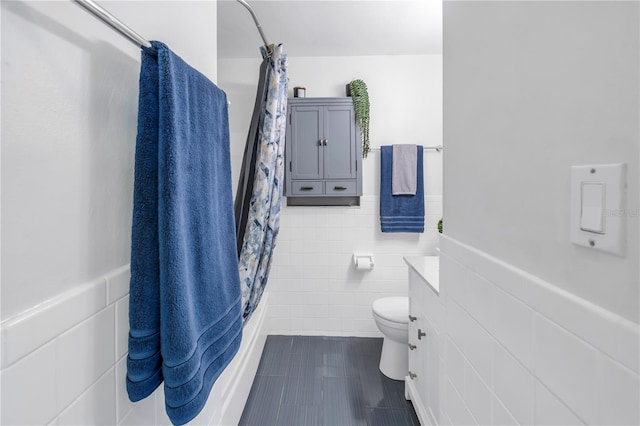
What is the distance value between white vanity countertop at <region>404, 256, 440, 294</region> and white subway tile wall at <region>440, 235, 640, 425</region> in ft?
1.50

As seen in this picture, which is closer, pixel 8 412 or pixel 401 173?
pixel 8 412

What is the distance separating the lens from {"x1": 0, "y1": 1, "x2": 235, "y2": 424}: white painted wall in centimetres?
45

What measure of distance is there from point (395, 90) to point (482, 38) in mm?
2078

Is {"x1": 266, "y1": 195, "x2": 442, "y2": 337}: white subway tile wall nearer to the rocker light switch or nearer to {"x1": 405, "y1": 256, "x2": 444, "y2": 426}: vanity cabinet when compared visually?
{"x1": 405, "y1": 256, "x2": 444, "y2": 426}: vanity cabinet

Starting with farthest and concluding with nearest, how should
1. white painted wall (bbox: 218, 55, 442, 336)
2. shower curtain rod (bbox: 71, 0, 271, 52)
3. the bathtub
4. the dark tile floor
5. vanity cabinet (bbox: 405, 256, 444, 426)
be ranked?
1. white painted wall (bbox: 218, 55, 442, 336)
2. the dark tile floor
3. vanity cabinet (bbox: 405, 256, 444, 426)
4. the bathtub
5. shower curtain rod (bbox: 71, 0, 271, 52)

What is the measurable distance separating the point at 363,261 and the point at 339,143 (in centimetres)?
97

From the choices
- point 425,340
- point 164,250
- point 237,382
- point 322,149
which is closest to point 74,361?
point 164,250

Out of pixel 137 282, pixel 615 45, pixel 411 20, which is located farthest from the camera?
pixel 411 20

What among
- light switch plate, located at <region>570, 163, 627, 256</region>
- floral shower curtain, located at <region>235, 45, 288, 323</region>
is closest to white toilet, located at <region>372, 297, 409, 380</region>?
floral shower curtain, located at <region>235, 45, 288, 323</region>

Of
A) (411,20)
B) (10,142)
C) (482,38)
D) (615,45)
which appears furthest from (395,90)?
(10,142)

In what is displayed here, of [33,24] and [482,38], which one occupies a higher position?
[482,38]

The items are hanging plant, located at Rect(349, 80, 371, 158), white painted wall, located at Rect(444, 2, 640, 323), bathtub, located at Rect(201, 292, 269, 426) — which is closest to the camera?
white painted wall, located at Rect(444, 2, 640, 323)

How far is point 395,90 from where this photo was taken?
2.72m

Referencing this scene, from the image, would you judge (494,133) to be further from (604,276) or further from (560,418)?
(560,418)
